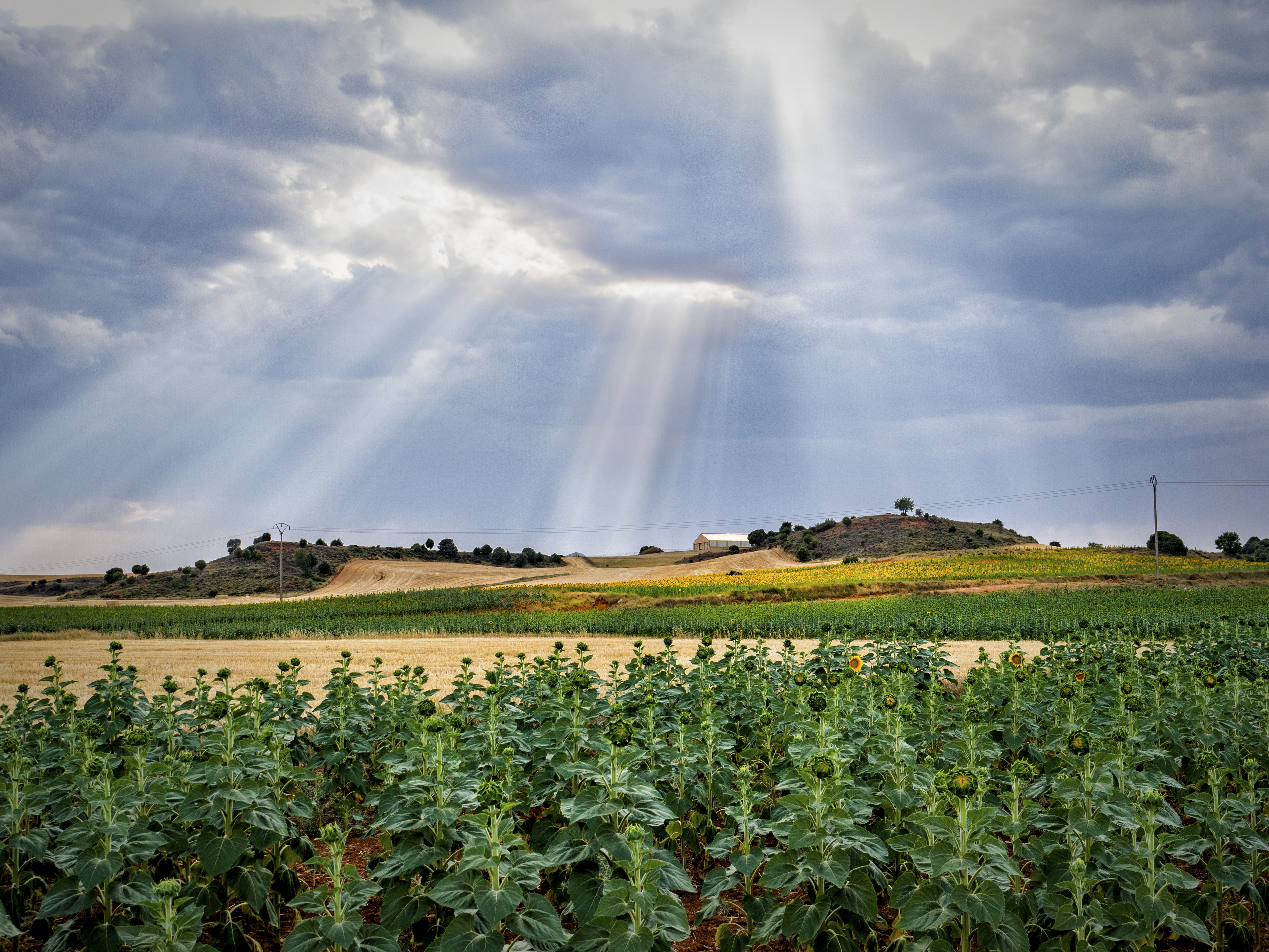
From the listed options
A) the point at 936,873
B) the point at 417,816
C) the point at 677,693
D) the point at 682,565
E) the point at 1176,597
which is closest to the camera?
the point at 936,873

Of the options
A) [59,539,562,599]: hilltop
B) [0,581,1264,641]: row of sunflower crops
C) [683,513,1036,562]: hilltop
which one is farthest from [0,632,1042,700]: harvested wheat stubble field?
[683,513,1036,562]: hilltop

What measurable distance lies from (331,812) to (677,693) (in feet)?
11.0

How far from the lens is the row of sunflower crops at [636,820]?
3.88m

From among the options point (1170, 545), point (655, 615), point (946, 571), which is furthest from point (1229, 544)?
point (655, 615)

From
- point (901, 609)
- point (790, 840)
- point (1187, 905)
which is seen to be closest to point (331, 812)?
point (790, 840)

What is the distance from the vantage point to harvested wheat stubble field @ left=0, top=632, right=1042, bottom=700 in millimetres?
17750

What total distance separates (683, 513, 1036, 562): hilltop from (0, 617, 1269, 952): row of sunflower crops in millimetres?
92866

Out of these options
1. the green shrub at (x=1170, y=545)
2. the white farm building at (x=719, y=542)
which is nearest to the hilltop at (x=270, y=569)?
the white farm building at (x=719, y=542)

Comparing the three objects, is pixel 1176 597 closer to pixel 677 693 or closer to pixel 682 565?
pixel 677 693

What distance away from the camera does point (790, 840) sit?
397 cm

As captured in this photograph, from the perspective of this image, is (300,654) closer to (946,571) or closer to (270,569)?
(946,571)

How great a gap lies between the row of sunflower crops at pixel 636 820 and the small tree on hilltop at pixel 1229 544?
124 m

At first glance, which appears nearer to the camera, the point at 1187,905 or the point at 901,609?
the point at 1187,905

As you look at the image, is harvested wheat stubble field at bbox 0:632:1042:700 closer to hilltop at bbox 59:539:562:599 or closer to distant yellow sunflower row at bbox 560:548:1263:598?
distant yellow sunflower row at bbox 560:548:1263:598
